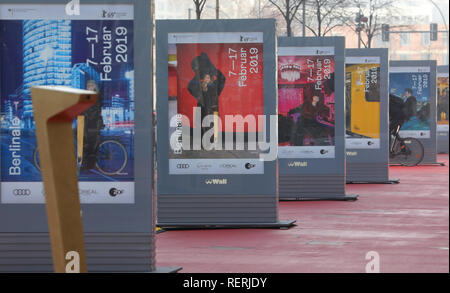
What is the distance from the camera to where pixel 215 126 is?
12.8 meters

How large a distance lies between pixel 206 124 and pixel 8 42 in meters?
4.65

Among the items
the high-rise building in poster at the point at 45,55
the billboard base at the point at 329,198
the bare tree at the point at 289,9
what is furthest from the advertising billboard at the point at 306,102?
the bare tree at the point at 289,9

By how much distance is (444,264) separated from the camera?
30.1 ft

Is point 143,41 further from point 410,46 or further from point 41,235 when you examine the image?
point 410,46

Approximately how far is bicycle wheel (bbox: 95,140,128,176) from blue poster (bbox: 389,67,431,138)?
21.8m

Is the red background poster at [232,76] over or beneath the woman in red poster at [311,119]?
over

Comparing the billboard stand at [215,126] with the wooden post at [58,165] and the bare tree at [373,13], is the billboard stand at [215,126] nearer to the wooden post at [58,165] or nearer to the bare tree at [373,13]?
the wooden post at [58,165]

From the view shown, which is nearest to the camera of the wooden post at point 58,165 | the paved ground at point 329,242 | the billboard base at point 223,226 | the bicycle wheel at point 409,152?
the wooden post at point 58,165

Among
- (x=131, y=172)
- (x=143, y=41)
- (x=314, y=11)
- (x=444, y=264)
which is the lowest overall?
(x=444, y=264)

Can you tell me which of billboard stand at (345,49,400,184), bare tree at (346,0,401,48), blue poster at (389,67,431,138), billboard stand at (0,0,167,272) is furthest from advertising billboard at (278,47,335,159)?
bare tree at (346,0,401,48)

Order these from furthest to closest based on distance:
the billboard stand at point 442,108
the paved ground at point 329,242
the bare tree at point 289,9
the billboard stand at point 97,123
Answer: the billboard stand at point 442,108 < the bare tree at point 289,9 < the paved ground at point 329,242 < the billboard stand at point 97,123

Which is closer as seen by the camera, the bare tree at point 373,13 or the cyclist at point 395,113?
the cyclist at point 395,113

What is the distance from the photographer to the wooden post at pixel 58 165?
171 inches
